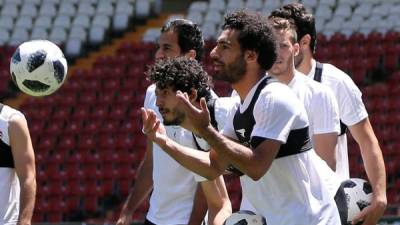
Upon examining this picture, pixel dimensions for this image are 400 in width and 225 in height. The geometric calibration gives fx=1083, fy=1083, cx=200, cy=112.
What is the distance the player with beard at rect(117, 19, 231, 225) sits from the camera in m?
5.81

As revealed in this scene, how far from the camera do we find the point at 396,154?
15.5m

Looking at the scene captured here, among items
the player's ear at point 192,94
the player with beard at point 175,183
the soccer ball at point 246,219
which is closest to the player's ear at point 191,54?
the player with beard at point 175,183

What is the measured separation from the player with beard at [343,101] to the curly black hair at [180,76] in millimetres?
630

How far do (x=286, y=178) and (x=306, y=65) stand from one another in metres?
1.51

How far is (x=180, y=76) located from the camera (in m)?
5.47

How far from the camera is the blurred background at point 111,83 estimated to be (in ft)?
53.2

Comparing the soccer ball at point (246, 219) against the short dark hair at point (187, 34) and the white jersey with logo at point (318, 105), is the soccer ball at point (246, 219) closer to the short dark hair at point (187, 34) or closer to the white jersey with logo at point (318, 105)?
the white jersey with logo at point (318, 105)

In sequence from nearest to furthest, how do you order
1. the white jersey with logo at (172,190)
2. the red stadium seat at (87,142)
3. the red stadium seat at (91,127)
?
the white jersey with logo at (172,190) < the red stadium seat at (87,142) < the red stadium seat at (91,127)

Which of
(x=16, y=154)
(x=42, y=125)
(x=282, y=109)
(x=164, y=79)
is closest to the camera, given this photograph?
(x=282, y=109)

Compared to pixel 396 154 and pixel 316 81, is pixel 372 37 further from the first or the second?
pixel 316 81

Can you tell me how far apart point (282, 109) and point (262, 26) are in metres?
0.43

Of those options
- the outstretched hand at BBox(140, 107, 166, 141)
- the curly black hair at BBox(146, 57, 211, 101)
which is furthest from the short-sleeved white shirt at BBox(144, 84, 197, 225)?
the outstretched hand at BBox(140, 107, 166, 141)

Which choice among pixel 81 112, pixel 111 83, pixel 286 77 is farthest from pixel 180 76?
pixel 111 83

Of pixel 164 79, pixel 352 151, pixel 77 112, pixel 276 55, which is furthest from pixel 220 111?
pixel 77 112
